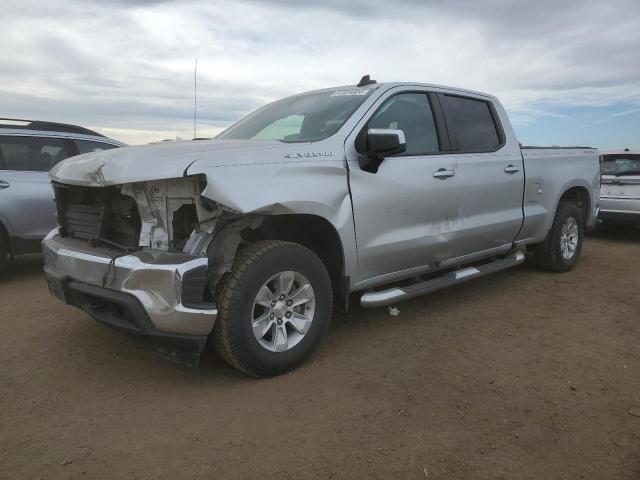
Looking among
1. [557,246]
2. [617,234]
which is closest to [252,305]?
[557,246]

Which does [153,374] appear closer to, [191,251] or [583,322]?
[191,251]

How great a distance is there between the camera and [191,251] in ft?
9.98

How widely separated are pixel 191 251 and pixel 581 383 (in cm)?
251

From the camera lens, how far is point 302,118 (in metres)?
4.23

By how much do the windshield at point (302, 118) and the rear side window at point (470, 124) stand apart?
95cm

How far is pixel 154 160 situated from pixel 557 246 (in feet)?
15.6

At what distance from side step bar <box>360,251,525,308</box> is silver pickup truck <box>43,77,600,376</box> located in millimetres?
17

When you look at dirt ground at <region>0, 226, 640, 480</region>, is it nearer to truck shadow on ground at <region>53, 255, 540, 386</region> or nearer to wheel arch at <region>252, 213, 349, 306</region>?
truck shadow on ground at <region>53, 255, 540, 386</region>

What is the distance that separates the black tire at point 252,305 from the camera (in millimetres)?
3055

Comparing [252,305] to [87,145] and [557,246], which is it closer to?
[557,246]

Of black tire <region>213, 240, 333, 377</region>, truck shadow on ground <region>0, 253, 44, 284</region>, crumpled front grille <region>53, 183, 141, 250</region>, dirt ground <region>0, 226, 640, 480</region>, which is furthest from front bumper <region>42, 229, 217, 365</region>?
truck shadow on ground <region>0, 253, 44, 284</region>

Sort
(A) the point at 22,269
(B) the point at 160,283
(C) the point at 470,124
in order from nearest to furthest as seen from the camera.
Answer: (B) the point at 160,283 < (C) the point at 470,124 < (A) the point at 22,269

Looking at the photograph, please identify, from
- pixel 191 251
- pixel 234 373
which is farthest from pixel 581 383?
pixel 191 251

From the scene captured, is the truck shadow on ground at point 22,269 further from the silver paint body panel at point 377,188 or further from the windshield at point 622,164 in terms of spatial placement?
the windshield at point 622,164
